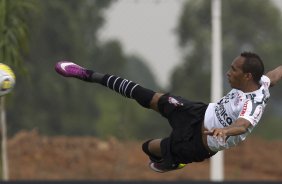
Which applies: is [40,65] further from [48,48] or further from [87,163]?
[87,163]

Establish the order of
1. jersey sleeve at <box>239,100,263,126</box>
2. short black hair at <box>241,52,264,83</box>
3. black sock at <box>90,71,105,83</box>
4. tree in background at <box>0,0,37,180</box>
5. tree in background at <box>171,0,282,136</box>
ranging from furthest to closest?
tree in background at <box>171,0,282,136</box> → tree in background at <box>0,0,37,180</box> → black sock at <box>90,71,105,83</box> → short black hair at <box>241,52,264,83</box> → jersey sleeve at <box>239,100,263,126</box>

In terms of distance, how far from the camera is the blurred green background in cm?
2828

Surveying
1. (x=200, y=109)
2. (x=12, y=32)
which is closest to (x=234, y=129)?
(x=200, y=109)

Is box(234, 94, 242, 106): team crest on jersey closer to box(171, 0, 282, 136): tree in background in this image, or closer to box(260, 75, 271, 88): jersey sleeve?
box(260, 75, 271, 88): jersey sleeve

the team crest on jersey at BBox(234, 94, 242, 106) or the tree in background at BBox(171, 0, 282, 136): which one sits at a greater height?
the tree in background at BBox(171, 0, 282, 136)

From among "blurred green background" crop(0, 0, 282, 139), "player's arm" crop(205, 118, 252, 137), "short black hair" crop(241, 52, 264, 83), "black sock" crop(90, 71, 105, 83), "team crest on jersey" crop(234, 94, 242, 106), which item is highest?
"blurred green background" crop(0, 0, 282, 139)

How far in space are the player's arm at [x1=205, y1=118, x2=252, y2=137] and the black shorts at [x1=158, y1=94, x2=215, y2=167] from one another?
94 cm

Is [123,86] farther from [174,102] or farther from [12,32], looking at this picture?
[12,32]

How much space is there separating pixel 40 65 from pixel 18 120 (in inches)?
79.7

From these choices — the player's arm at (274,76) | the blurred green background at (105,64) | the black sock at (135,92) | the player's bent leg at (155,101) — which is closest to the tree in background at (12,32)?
the black sock at (135,92)

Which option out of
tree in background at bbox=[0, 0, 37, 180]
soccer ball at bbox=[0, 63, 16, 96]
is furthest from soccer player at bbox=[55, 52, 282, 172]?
tree in background at bbox=[0, 0, 37, 180]

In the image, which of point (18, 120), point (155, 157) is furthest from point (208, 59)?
point (155, 157)

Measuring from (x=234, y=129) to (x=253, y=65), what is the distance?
3.05 ft

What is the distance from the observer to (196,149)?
9.64m
